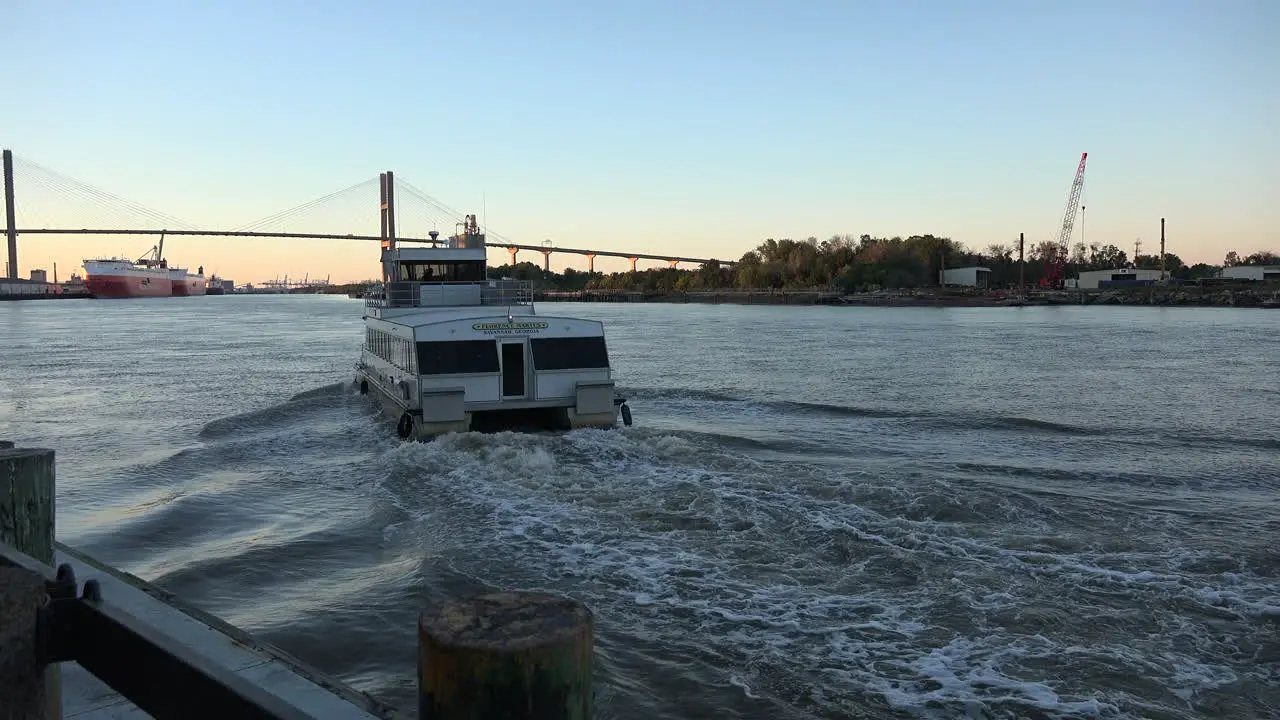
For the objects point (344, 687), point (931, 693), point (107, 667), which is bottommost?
point (931, 693)

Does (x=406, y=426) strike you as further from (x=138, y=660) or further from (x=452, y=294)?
(x=138, y=660)

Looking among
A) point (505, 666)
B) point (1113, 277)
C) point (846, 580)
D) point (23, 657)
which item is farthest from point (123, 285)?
point (505, 666)

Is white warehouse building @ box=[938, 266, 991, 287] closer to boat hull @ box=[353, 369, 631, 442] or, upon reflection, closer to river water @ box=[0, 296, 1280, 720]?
river water @ box=[0, 296, 1280, 720]

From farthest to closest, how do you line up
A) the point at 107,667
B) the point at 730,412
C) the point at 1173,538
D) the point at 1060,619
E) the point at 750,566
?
the point at 730,412 → the point at 1173,538 → the point at 750,566 → the point at 1060,619 → the point at 107,667

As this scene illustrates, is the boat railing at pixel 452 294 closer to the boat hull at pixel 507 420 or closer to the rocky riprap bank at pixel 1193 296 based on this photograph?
the boat hull at pixel 507 420

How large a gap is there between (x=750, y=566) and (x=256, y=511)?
813 centimetres

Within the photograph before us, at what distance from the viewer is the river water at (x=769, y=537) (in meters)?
8.13

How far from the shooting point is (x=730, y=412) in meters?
25.5

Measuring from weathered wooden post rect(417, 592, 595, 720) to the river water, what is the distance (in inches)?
189

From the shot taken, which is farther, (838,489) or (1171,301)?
(1171,301)

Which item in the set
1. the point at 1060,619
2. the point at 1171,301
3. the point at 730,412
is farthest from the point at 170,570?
the point at 1171,301

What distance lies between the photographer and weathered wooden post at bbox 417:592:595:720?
2986 millimetres

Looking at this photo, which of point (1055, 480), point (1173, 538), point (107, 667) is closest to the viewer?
point (107, 667)

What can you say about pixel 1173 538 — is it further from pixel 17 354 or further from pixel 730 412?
pixel 17 354
